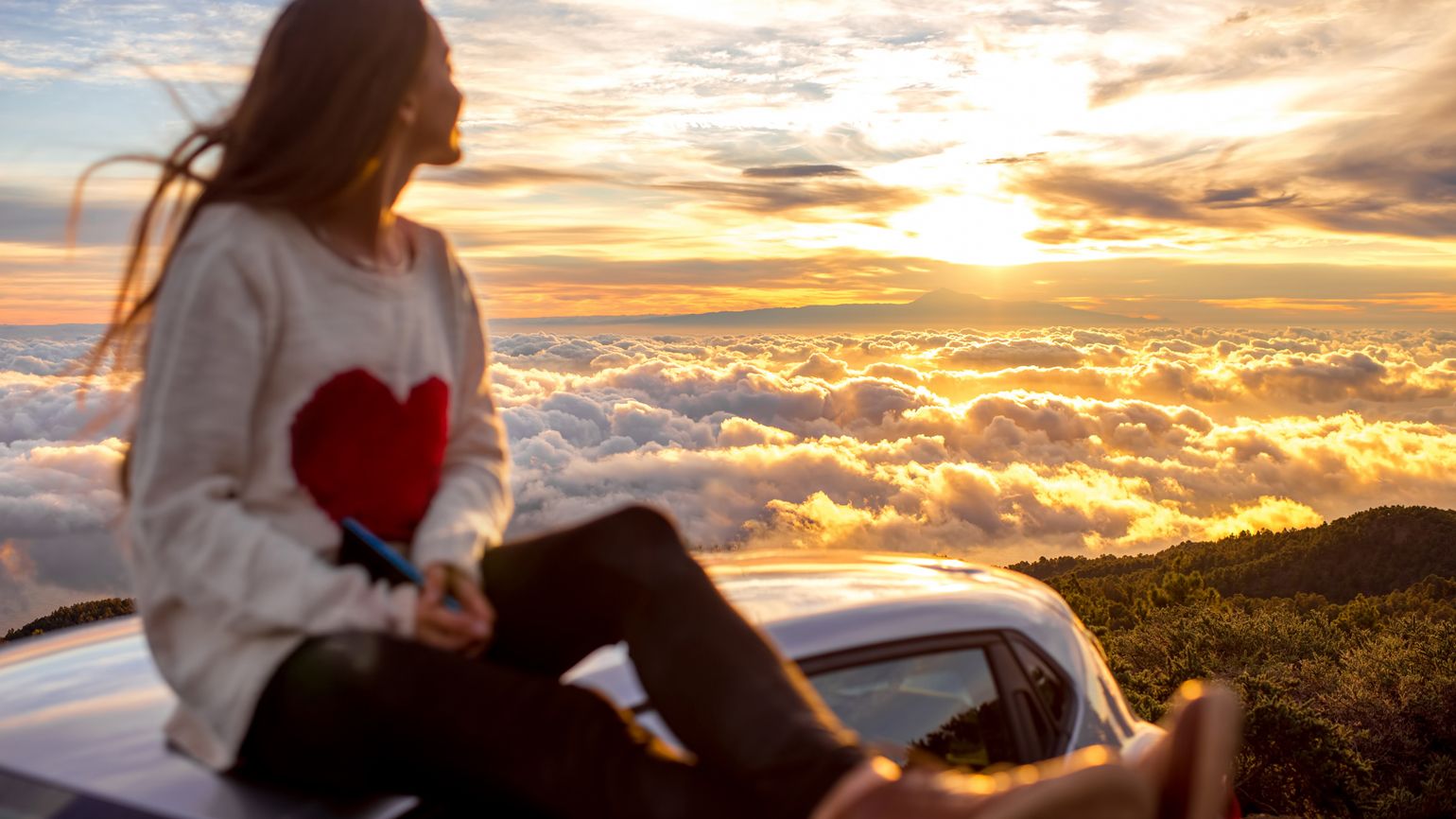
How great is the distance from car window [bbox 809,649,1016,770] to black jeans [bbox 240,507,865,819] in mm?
450

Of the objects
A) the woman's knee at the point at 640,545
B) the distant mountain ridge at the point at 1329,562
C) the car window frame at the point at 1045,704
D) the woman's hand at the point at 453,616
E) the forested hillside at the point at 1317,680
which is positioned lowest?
the distant mountain ridge at the point at 1329,562

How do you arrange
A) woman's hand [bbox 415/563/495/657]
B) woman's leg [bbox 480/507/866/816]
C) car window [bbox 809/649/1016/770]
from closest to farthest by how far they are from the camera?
woman's leg [bbox 480/507/866/816] → woman's hand [bbox 415/563/495/657] → car window [bbox 809/649/1016/770]

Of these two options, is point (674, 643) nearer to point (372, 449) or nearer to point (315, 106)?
point (372, 449)

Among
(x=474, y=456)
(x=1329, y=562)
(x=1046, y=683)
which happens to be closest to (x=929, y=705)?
(x=1046, y=683)

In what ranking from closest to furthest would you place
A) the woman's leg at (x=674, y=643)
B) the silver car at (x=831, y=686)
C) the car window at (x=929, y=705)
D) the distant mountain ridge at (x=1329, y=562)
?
the woman's leg at (x=674, y=643) → the silver car at (x=831, y=686) → the car window at (x=929, y=705) → the distant mountain ridge at (x=1329, y=562)

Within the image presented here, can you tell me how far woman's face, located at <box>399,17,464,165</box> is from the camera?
2.04m

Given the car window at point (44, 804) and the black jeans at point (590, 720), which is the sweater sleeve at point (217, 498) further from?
the car window at point (44, 804)

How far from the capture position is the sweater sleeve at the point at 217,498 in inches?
70.4

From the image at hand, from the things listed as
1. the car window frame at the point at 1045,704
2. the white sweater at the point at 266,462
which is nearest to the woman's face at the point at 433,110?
the white sweater at the point at 266,462

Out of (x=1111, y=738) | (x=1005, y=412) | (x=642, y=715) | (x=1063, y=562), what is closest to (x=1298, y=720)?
(x=1111, y=738)

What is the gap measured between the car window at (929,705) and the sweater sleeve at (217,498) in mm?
820

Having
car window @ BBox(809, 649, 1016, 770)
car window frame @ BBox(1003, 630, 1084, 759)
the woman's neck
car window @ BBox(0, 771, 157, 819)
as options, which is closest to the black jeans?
car window @ BBox(0, 771, 157, 819)

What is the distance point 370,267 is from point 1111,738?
1823mm

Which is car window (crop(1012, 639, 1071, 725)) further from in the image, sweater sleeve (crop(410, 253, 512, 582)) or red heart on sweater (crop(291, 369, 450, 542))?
red heart on sweater (crop(291, 369, 450, 542))
